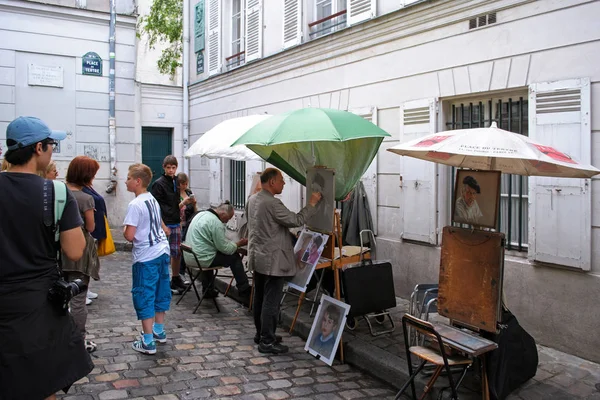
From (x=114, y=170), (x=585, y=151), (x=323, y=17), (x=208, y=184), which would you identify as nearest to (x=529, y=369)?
(x=585, y=151)

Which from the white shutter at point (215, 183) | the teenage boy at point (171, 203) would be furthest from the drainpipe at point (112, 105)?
the teenage boy at point (171, 203)

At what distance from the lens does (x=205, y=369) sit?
4719 millimetres

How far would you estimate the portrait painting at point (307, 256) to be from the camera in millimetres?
5227

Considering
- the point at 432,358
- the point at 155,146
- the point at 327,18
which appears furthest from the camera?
the point at 155,146

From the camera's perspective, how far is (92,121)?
504 inches

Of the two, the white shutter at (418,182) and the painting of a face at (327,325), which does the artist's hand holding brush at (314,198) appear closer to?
the painting of a face at (327,325)

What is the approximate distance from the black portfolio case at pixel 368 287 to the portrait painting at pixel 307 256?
13.6 inches

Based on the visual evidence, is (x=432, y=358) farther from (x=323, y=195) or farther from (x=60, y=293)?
(x=60, y=293)

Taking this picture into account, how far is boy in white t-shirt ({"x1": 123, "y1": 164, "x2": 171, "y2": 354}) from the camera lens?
4.80m

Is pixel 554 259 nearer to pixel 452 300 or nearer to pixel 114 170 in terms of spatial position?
pixel 452 300

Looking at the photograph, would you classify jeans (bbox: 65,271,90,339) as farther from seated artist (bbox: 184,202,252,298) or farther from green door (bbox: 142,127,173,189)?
green door (bbox: 142,127,173,189)

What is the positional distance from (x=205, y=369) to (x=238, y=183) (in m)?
7.33

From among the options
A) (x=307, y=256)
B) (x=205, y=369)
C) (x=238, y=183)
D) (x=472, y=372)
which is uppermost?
(x=238, y=183)

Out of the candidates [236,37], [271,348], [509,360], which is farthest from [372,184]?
[236,37]
